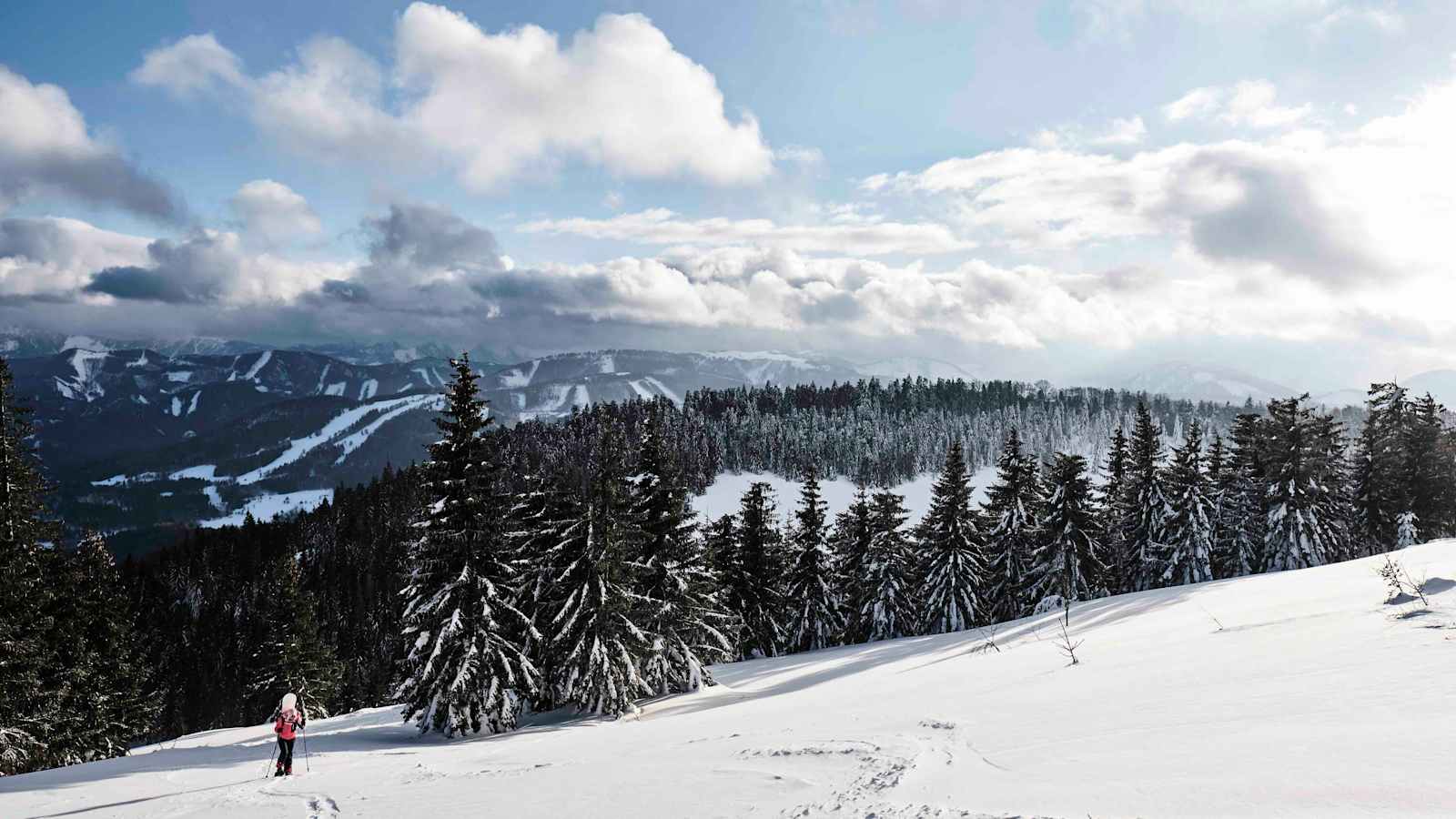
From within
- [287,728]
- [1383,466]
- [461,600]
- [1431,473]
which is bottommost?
[287,728]

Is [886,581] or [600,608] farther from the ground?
[600,608]

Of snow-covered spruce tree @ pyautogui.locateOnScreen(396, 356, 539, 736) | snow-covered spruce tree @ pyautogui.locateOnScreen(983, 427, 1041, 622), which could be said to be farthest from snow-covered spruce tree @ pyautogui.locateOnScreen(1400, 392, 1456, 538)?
snow-covered spruce tree @ pyautogui.locateOnScreen(396, 356, 539, 736)

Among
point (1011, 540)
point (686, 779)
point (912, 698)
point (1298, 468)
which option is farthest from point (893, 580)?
point (686, 779)

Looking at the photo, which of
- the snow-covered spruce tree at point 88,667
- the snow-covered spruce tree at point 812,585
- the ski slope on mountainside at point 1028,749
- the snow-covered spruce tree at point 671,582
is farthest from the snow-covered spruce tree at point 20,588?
the snow-covered spruce tree at point 812,585

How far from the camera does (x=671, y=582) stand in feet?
96.7

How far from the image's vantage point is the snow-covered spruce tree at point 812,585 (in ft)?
148

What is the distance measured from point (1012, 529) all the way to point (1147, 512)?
951cm

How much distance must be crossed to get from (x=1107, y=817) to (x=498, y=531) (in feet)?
73.0

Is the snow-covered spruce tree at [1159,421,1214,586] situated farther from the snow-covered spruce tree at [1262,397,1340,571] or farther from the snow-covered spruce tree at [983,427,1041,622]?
the snow-covered spruce tree at [983,427,1041,622]

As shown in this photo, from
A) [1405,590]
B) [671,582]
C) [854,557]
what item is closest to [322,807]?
[671,582]

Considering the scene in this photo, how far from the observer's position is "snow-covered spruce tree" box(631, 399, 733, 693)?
90.7 feet

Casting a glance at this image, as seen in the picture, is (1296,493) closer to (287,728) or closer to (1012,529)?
(1012,529)

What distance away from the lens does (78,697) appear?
98.9ft

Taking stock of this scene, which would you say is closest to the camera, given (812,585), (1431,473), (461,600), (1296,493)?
(461,600)
